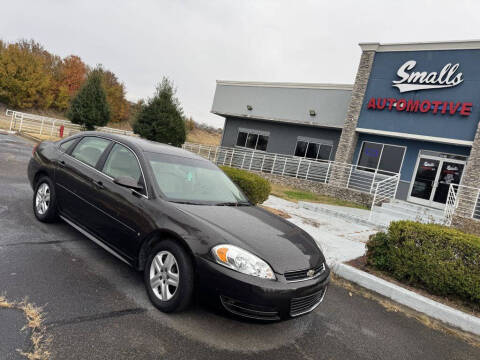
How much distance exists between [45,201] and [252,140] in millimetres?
17742

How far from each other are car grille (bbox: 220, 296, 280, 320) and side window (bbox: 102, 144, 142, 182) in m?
1.74

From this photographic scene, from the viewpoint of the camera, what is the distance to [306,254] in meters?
3.15

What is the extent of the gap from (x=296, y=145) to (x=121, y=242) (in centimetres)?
1746

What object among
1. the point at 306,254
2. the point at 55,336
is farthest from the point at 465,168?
the point at 55,336

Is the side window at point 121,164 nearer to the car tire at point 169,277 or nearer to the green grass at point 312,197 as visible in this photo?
the car tire at point 169,277

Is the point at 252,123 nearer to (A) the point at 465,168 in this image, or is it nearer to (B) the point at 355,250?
(A) the point at 465,168

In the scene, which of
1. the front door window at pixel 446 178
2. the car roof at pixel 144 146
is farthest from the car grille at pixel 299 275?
the front door window at pixel 446 178

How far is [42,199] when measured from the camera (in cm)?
482

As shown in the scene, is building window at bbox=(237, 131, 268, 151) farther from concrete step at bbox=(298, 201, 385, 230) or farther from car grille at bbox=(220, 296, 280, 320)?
car grille at bbox=(220, 296, 280, 320)

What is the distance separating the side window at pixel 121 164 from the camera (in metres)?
3.73

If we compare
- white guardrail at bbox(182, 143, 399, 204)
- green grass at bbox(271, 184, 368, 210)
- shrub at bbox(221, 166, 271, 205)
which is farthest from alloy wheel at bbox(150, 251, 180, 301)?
white guardrail at bbox(182, 143, 399, 204)

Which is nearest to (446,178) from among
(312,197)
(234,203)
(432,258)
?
(312,197)

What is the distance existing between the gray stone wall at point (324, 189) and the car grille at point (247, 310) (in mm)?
12805

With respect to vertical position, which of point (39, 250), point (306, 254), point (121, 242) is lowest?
point (39, 250)
